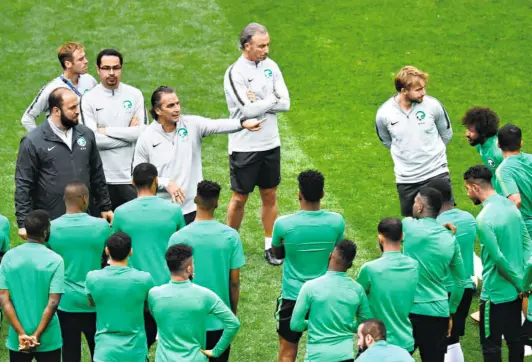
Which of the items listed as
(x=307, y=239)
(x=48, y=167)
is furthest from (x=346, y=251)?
(x=48, y=167)

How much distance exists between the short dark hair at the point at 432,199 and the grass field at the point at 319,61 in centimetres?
398

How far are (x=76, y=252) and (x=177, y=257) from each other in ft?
4.19

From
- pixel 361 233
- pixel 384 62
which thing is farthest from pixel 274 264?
pixel 384 62

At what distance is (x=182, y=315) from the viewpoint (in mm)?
6328

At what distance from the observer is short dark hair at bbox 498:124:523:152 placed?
27.1 feet

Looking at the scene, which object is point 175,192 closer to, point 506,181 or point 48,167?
point 48,167

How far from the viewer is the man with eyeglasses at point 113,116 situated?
9.07 meters

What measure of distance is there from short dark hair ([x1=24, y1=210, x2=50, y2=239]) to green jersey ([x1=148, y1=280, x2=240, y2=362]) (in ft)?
3.22

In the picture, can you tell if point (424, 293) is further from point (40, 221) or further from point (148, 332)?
point (40, 221)

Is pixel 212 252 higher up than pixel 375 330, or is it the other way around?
pixel 212 252

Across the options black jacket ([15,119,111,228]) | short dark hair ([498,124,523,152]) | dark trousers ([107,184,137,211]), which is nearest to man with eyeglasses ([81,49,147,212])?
dark trousers ([107,184,137,211])

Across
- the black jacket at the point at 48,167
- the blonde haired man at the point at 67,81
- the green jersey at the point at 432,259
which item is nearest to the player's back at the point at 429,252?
the green jersey at the point at 432,259

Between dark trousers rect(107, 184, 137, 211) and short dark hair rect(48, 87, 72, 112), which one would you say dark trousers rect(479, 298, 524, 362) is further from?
short dark hair rect(48, 87, 72, 112)

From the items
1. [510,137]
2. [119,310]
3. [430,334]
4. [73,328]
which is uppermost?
[510,137]
